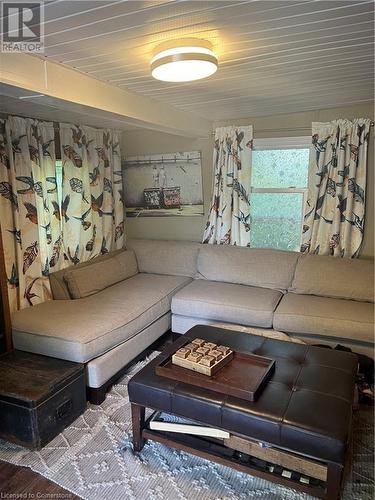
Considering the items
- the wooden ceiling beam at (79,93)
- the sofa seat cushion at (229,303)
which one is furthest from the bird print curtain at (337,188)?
the wooden ceiling beam at (79,93)

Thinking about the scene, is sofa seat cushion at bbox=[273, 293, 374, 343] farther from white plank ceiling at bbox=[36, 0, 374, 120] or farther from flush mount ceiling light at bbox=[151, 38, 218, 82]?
flush mount ceiling light at bbox=[151, 38, 218, 82]

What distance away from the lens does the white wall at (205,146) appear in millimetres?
3014

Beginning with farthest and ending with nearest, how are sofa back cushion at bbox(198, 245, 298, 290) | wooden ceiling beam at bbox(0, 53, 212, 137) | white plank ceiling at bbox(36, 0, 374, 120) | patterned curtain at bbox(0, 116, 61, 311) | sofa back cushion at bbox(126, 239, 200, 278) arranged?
sofa back cushion at bbox(126, 239, 200, 278), sofa back cushion at bbox(198, 245, 298, 290), patterned curtain at bbox(0, 116, 61, 311), wooden ceiling beam at bbox(0, 53, 212, 137), white plank ceiling at bbox(36, 0, 374, 120)

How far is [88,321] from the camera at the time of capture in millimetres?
2383

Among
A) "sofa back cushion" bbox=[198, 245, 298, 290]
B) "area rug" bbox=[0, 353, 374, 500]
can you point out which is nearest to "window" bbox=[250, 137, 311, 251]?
"sofa back cushion" bbox=[198, 245, 298, 290]

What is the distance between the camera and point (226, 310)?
279 cm

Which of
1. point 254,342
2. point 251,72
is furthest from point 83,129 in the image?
point 254,342

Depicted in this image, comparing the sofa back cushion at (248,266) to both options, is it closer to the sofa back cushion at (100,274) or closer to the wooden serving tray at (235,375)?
the sofa back cushion at (100,274)

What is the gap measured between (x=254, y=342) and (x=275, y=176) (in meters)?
1.89

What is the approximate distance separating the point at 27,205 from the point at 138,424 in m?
1.86

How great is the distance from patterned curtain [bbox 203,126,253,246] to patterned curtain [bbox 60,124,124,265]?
1063 millimetres

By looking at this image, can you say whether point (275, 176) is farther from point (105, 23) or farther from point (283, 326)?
point (105, 23)

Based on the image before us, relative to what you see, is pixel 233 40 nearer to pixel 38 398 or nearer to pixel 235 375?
pixel 235 375

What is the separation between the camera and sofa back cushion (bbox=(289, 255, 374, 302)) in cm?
280
